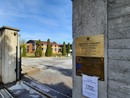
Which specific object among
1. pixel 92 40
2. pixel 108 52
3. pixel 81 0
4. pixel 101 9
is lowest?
pixel 108 52

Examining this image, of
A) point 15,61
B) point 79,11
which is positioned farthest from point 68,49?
point 79,11

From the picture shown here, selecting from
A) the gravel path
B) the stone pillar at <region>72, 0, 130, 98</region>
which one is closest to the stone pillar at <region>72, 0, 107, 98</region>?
the stone pillar at <region>72, 0, 130, 98</region>

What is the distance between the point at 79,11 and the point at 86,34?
47cm

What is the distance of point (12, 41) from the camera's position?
655cm

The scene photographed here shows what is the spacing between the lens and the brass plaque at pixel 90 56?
215 cm

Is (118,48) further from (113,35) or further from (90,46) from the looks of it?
(90,46)

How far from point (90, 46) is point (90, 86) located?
67 cm

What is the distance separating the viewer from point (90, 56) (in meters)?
2.29

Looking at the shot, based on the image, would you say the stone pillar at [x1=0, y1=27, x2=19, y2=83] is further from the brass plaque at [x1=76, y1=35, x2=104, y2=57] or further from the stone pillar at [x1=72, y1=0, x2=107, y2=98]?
the brass plaque at [x1=76, y1=35, x2=104, y2=57]

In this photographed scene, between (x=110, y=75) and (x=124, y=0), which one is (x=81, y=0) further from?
(x=110, y=75)

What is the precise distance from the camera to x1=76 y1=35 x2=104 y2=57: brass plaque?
7.05 ft

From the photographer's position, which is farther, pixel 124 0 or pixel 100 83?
pixel 100 83

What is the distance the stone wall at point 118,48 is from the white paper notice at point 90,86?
24 cm

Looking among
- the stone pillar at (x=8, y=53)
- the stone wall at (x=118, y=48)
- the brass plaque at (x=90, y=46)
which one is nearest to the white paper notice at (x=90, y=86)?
the stone wall at (x=118, y=48)
